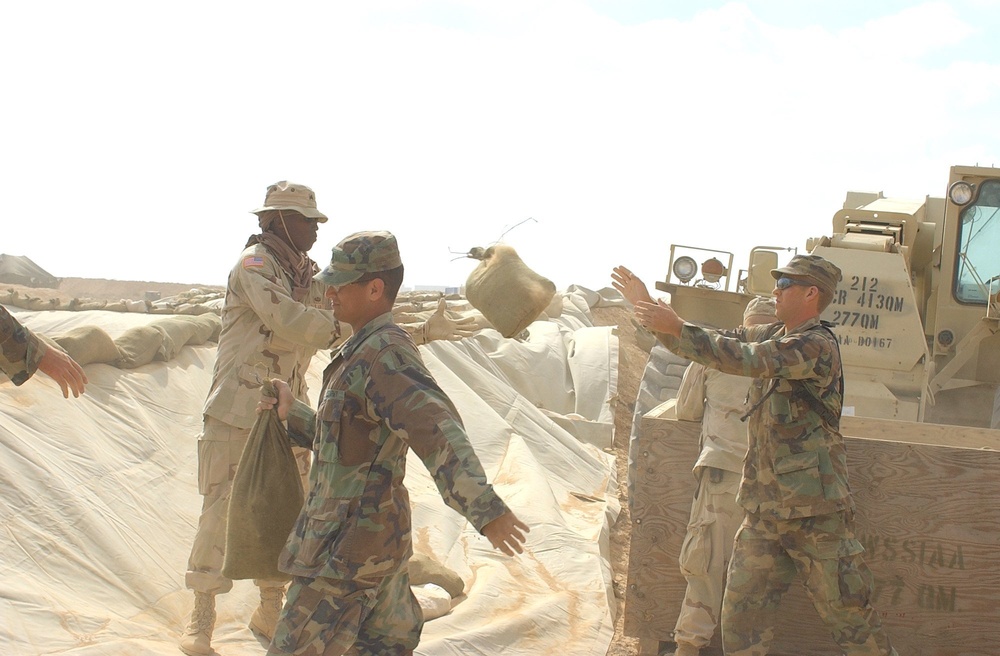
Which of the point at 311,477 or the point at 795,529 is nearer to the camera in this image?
the point at 311,477

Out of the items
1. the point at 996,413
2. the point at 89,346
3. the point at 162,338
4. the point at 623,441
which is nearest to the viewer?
the point at 89,346

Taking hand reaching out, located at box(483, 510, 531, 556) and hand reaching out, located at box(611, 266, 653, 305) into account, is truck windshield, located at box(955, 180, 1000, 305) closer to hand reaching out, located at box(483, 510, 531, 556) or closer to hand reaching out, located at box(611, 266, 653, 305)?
hand reaching out, located at box(611, 266, 653, 305)

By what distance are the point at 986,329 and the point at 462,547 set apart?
4.12 m

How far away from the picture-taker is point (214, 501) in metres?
4.45

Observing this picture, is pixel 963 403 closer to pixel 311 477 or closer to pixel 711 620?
pixel 711 620

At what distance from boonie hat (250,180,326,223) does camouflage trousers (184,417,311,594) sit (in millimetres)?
929

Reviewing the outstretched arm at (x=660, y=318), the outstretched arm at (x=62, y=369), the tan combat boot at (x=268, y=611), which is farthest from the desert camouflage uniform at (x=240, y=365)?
the outstretched arm at (x=660, y=318)

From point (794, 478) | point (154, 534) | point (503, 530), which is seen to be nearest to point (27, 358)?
point (154, 534)

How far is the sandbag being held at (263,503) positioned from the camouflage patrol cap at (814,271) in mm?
1920

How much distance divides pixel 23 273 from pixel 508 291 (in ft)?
74.8

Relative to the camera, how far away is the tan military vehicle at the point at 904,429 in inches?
183

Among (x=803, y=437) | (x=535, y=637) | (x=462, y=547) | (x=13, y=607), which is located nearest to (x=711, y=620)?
(x=535, y=637)

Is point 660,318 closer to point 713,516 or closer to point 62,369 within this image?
point 713,516

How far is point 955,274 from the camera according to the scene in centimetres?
814
